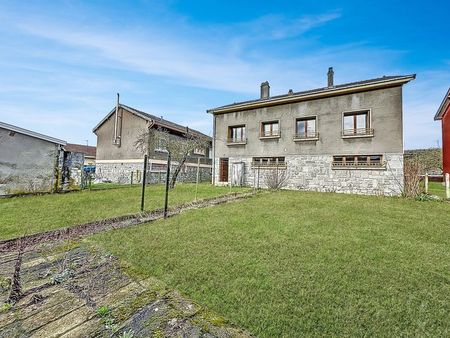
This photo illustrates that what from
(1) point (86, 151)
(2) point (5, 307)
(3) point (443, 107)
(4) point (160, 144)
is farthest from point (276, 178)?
(1) point (86, 151)

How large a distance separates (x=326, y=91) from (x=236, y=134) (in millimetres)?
6865

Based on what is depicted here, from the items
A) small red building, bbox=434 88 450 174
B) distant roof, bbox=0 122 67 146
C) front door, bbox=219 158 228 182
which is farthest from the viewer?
front door, bbox=219 158 228 182

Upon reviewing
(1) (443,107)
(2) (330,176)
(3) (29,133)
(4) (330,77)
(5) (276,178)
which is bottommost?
(5) (276,178)

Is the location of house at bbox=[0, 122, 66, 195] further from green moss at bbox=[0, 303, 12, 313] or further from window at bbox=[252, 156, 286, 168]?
window at bbox=[252, 156, 286, 168]

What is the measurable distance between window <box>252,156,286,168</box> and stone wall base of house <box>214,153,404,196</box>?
29cm

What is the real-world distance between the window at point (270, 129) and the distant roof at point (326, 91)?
1324 mm

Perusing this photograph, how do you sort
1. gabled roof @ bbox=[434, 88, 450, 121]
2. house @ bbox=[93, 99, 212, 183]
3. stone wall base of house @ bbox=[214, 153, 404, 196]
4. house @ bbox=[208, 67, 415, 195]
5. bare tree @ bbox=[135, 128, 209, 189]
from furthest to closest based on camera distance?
house @ bbox=[93, 99, 212, 183] < bare tree @ bbox=[135, 128, 209, 189] < gabled roof @ bbox=[434, 88, 450, 121] < house @ bbox=[208, 67, 415, 195] < stone wall base of house @ bbox=[214, 153, 404, 196]

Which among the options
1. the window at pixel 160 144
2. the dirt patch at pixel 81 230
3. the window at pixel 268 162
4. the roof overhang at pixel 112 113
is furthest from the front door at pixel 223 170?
the dirt patch at pixel 81 230

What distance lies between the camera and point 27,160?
35.3ft

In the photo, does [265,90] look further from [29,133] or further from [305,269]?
[305,269]

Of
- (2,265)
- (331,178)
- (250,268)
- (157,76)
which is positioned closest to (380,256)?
(250,268)

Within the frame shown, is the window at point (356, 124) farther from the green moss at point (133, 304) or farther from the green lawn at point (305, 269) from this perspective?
the green moss at point (133, 304)

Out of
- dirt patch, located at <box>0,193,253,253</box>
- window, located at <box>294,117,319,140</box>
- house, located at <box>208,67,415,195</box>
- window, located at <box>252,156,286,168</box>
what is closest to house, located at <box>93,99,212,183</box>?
house, located at <box>208,67,415,195</box>

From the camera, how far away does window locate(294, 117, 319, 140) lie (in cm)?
1369
